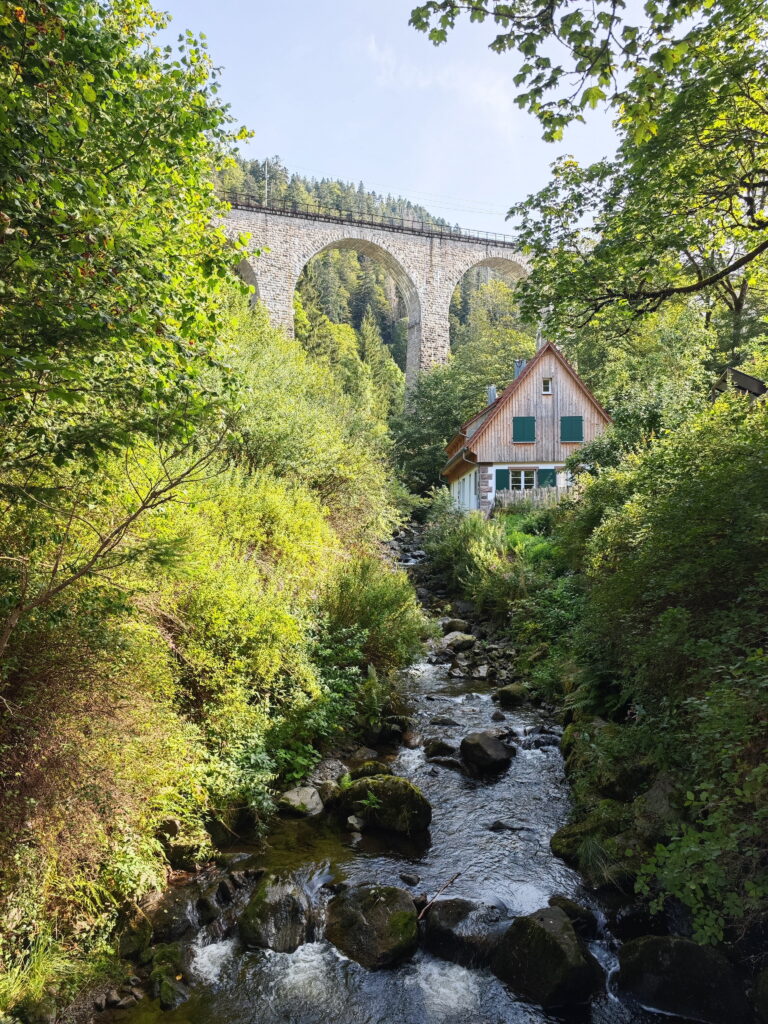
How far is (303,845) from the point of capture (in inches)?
221

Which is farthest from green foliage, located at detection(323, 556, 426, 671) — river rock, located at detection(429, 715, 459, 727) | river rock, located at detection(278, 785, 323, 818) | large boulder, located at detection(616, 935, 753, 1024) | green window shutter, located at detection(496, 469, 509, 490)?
green window shutter, located at detection(496, 469, 509, 490)

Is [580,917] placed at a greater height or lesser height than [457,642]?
lesser

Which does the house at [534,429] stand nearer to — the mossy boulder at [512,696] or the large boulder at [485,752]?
the mossy boulder at [512,696]

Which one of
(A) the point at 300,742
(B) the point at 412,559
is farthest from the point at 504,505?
(A) the point at 300,742

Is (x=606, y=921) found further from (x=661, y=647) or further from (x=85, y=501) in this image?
(x=85, y=501)

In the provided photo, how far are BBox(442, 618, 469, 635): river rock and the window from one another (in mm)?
9301

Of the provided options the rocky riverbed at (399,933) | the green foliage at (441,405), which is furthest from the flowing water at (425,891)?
the green foliage at (441,405)

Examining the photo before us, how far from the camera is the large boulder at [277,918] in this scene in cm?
448

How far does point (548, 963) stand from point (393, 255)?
3720 centimetres

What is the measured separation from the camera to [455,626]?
13.3 m

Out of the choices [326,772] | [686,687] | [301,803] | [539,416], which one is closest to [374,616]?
[326,772]

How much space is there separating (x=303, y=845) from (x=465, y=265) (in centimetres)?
3775

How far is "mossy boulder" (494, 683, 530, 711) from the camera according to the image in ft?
30.6

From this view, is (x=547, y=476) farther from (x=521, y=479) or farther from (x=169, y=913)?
(x=169, y=913)
